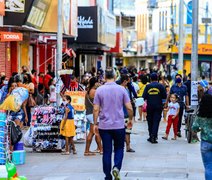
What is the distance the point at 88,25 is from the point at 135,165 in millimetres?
24556

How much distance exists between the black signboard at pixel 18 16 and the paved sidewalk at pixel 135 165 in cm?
921

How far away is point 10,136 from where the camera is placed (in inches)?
544

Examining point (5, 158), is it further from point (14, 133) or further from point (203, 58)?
point (203, 58)

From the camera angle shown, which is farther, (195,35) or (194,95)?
(195,35)

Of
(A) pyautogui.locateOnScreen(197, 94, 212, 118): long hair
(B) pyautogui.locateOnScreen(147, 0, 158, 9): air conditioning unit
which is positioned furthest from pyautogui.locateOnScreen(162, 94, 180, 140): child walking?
(B) pyautogui.locateOnScreen(147, 0, 158, 9): air conditioning unit

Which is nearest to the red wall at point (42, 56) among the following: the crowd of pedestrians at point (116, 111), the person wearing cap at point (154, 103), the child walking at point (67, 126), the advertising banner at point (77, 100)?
the crowd of pedestrians at point (116, 111)

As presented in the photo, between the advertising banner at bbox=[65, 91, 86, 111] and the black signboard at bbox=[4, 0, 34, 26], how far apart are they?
702cm

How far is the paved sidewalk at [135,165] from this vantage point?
13148mm

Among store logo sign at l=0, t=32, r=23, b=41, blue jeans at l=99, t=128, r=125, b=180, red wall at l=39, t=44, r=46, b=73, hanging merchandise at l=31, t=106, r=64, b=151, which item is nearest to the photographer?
blue jeans at l=99, t=128, r=125, b=180

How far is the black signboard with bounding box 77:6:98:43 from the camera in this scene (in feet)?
127

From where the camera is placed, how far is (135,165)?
14.6 meters

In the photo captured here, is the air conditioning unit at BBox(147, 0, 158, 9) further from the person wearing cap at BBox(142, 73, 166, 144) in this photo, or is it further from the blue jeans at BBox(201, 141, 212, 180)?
the blue jeans at BBox(201, 141, 212, 180)

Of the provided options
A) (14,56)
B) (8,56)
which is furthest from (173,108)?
(14,56)

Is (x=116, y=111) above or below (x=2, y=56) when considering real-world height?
below
